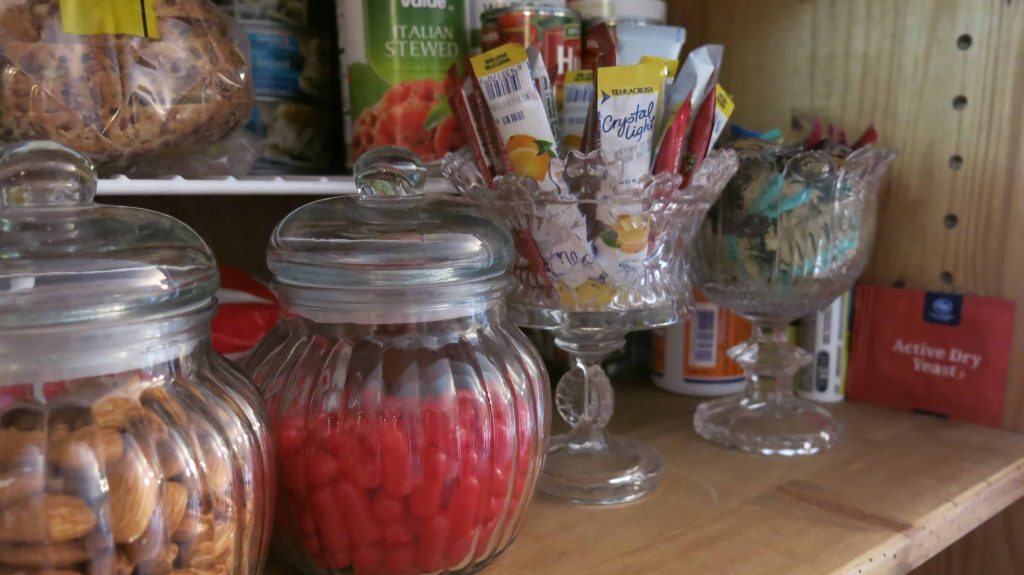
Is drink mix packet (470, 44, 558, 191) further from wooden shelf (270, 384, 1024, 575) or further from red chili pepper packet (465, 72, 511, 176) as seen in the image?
wooden shelf (270, 384, 1024, 575)

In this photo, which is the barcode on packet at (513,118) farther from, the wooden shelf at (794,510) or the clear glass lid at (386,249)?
the wooden shelf at (794,510)

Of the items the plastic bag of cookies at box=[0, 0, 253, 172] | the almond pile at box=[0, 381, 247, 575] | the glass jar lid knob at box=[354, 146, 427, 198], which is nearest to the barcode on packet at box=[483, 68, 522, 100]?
the glass jar lid knob at box=[354, 146, 427, 198]

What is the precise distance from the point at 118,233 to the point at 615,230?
35cm

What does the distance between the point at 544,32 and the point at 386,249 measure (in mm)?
366

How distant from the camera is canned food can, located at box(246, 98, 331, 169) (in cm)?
79

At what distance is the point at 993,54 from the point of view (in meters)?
0.78

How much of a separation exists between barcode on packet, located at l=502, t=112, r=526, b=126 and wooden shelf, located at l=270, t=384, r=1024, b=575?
0.31m

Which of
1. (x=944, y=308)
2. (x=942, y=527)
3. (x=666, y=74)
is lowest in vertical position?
(x=942, y=527)

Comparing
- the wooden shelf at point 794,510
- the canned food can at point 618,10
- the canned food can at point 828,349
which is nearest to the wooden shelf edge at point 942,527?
the wooden shelf at point 794,510

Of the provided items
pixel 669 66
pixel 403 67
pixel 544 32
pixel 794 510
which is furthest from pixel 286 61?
pixel 794 510

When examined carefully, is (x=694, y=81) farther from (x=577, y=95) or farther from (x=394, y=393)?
(x=394, y=393)

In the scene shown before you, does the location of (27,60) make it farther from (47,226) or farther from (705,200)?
(705,200)

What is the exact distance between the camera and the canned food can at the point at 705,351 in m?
0.95

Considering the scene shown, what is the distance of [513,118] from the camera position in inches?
24.5
